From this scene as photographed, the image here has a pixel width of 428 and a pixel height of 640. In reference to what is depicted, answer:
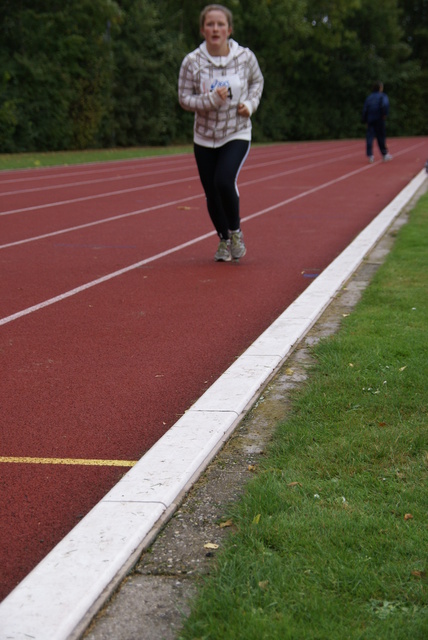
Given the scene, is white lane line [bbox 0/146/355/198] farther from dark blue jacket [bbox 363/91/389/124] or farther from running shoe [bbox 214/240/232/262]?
running shoe [bbox 214/240/232/262]

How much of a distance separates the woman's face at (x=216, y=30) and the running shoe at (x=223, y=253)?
176 cm

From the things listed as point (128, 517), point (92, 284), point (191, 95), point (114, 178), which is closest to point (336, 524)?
point (128, 517)

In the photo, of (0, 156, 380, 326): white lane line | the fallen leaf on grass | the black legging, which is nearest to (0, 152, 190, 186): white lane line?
(0, 156, 380, 326): white lane line

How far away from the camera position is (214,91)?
799 centimetres

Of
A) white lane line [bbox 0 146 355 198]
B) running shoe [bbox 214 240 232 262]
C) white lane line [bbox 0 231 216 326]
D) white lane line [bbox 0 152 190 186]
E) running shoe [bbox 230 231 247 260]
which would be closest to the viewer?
white lane line [bbox 0 231 216 326]

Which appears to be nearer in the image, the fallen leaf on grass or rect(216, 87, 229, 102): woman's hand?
the fallen leaf on grass

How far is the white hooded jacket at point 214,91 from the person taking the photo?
8.10 metres

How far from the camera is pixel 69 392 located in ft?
15.5

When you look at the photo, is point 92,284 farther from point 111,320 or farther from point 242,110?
point 242,110

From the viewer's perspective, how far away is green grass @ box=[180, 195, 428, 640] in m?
2.42

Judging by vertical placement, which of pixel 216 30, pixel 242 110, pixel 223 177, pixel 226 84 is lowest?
pixel 223 177

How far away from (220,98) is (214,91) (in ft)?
0.25

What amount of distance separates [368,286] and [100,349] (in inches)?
101

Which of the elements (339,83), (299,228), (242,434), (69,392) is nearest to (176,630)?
(242,434)
